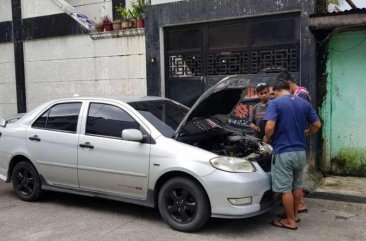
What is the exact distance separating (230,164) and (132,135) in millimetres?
1204

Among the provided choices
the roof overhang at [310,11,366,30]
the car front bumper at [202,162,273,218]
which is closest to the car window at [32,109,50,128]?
the car front bumper at [202,162,273,218]

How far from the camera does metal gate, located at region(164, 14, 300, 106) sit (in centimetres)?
816

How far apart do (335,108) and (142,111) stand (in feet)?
11.9

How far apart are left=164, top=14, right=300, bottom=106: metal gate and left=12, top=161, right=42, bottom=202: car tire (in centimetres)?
364

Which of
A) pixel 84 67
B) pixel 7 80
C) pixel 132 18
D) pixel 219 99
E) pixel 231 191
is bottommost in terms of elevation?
pixel 231 191

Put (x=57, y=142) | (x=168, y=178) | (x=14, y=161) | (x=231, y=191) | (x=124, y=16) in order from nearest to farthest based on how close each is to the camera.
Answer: (x=231, y=191) < (x=168, y=178) < (x=57, y=142) < (x=14, y=161) < (x=124, y=16)

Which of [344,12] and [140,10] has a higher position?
[140,10]

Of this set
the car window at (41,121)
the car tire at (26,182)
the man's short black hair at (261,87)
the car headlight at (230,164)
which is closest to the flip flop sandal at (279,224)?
the car headlight at (230,164)

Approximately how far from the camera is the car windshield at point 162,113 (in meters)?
5.73

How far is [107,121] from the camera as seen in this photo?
6.01m

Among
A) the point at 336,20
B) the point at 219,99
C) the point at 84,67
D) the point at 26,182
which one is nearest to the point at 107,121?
the point at 219,99

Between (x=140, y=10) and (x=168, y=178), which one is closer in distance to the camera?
(x=168, y=178)

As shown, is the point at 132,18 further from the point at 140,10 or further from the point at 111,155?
the point at 111,155

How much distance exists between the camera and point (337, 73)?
25.7 ft
